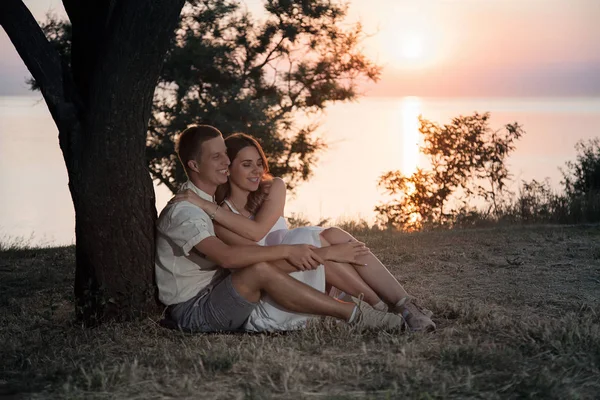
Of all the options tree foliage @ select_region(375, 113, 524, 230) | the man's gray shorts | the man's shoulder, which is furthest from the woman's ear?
tree foliage @ select_region(375, 113, 524, 230)

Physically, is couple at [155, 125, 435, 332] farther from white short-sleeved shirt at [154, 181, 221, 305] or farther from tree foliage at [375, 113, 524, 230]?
tree foliage at [375, 113, 524, 230]

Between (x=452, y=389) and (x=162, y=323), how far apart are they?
2472 millimetres

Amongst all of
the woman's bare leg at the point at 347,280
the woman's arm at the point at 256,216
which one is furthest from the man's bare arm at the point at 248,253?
the woman's bare leg at the point at 347,280

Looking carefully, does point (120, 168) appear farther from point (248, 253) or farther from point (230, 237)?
point (248, 253)

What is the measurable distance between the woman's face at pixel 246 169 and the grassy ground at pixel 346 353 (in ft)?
3.79

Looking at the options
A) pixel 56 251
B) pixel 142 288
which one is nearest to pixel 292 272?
pixel 142 288

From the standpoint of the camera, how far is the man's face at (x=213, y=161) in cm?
564

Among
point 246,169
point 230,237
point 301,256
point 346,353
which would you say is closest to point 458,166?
point 246,169

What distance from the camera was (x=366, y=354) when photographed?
4707 millimetres

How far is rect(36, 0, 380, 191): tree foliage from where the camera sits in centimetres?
1722

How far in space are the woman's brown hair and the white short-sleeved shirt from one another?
0.30 meters

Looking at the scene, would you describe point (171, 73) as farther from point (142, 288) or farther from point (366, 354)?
point (366, 354)

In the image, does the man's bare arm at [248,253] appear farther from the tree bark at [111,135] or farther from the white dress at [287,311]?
the tree bark at [111,135]

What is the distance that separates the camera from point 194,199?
556 cm
